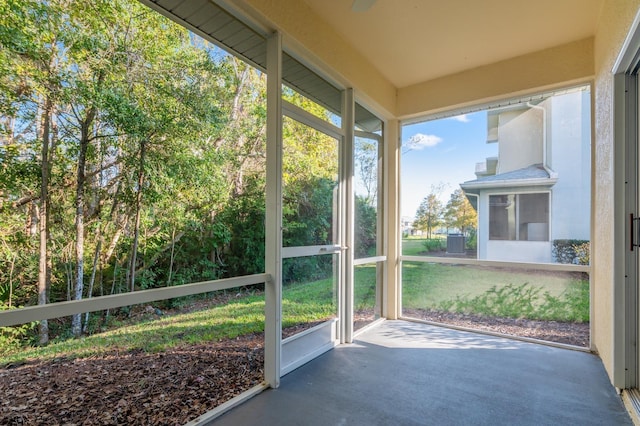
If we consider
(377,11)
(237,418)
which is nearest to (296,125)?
(377,11)

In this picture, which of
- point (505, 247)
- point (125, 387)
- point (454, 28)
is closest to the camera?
point (125, 387)

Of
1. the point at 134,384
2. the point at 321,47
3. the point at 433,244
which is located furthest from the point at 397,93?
the point at 134,384

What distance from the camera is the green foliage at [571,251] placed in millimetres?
3055

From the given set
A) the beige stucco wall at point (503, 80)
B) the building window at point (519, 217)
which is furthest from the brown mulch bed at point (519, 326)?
the beige stucco wall at point (503, 80)

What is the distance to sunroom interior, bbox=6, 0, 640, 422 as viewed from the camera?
208cm

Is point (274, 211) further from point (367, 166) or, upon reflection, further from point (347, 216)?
point (367, 166)

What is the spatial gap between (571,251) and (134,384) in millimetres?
4132

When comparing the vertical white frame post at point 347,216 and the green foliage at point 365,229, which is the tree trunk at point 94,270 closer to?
the vertical white frame post at point 347,216

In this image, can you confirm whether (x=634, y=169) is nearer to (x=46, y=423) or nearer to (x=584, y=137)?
(x=584, y=137)

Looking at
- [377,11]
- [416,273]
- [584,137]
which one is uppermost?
[377,11]

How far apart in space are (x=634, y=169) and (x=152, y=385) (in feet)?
12.4

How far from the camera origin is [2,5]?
191cm

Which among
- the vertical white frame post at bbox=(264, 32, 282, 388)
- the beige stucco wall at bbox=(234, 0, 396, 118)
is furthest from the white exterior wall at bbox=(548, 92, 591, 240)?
the vertical white frame post at bbox=(264, 32, 282, 388)

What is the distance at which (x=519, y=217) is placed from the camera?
3.38 m
